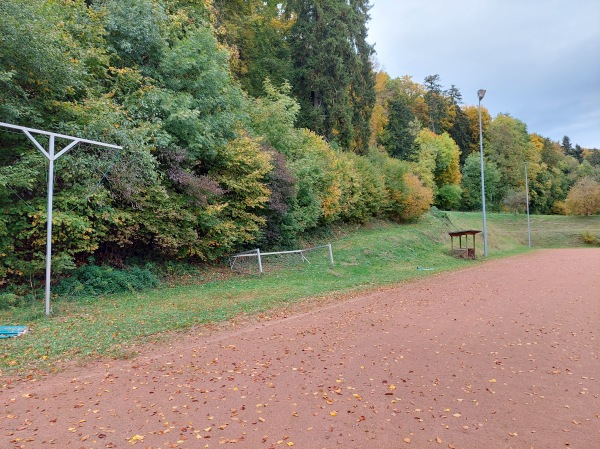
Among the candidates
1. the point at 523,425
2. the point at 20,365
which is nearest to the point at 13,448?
the point at 20,365

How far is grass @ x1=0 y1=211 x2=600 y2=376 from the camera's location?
252 inches

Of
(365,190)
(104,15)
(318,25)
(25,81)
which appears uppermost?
(318,25)

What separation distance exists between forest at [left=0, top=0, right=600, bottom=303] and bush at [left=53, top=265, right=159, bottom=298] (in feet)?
1.09

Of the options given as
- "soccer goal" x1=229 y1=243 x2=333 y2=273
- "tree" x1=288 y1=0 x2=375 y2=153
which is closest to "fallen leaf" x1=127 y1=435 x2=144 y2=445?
"soccer goal" x1=229 y1=243 x2=333 y2=273

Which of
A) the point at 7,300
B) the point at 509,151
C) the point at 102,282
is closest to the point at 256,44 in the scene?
the point at 102,282

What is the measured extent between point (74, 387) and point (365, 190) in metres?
25.2

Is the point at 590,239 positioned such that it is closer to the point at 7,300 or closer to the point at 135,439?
the point at 7,300

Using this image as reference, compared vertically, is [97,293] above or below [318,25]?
below

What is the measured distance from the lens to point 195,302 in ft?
33.8

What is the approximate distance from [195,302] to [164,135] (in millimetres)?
5424

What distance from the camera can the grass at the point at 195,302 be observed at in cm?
639

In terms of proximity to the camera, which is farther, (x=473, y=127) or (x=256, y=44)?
(x=473, y=127)

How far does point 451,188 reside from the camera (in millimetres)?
52219

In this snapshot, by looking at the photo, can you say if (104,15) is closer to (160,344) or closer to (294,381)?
(160,344)
